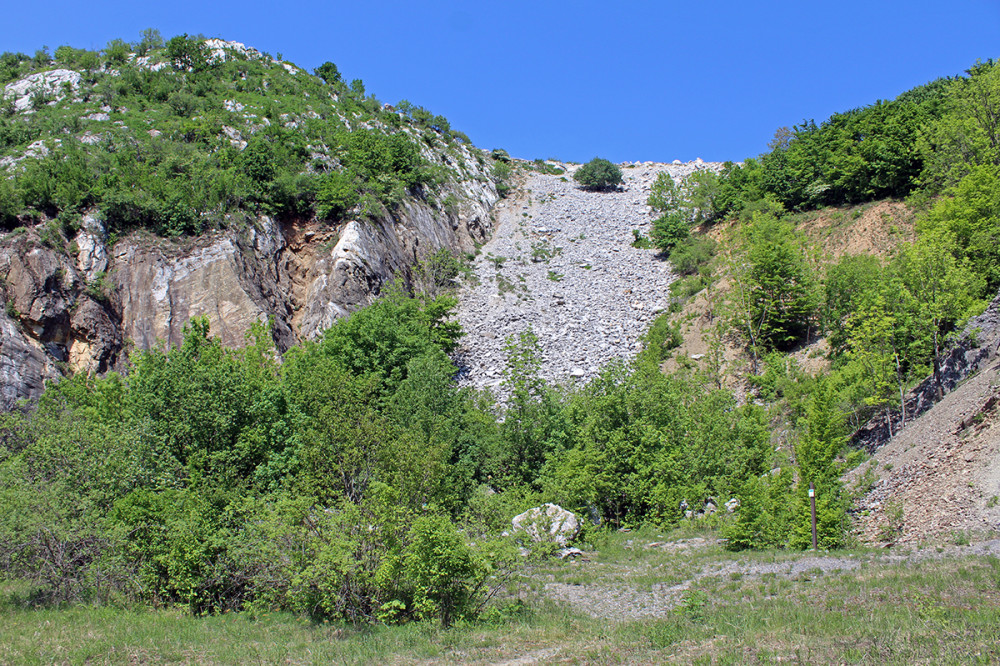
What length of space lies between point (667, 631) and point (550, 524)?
8.06 metres

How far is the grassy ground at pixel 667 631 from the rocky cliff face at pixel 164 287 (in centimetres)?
1653

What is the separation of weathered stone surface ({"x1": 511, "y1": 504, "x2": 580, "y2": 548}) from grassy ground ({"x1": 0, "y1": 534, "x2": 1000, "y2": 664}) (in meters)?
3.87

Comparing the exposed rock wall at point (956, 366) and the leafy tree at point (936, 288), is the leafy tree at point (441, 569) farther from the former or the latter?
the leafy tree at point (936, 288)

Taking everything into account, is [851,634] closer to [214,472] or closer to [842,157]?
[214,472]

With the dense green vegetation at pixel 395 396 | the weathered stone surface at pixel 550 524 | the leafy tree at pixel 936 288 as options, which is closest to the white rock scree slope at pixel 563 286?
the dense green vegetation at pixel 395 396

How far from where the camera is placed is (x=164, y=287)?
30.9 meters

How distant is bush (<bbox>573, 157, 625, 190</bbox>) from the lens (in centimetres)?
7331

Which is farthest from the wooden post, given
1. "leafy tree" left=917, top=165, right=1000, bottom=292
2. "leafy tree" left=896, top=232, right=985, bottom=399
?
"leafy tree" left=917, top=165, right=1000, bottom=292

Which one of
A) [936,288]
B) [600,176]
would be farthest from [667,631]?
[600,176]

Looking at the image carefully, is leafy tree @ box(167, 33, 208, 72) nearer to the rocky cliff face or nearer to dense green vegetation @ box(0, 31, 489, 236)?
dense green vegetation @ box(0, 31, 489, 236)

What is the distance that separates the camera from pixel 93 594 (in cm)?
1335

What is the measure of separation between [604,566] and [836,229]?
3165cm

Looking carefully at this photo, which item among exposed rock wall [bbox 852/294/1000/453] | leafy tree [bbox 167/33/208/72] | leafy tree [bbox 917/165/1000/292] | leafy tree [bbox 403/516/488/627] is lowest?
leafy tree [bbox 403/516/488/627]

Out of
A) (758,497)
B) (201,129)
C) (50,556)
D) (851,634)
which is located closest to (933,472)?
(758,497)
